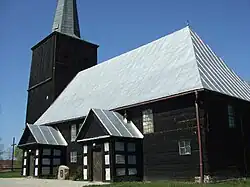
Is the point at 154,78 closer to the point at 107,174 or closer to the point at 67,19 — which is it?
the point at 107,174

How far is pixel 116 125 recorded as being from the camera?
1902cm

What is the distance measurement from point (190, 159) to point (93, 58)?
70.0 ft

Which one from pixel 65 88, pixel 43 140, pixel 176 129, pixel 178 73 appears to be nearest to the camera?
pixel 176 129

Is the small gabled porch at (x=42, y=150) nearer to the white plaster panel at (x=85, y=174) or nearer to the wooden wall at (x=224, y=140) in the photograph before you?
the white plaster panel at (x=85, y=174)

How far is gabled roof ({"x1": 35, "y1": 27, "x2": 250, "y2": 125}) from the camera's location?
18.2 meters

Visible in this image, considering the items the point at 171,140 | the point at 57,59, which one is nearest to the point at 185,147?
the point at 171,140

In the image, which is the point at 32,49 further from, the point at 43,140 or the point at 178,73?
the point at 178,73

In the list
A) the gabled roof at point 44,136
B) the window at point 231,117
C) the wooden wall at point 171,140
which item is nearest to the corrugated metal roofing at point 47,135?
the gabled roof at point 44,136

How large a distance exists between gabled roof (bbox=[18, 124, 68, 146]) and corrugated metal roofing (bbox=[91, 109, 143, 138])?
7130 millimetres

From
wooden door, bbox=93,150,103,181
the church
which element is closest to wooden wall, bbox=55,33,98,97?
the church

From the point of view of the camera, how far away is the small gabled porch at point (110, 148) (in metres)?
18.0

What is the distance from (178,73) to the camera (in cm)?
1902

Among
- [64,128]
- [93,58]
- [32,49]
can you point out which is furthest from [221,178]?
[32,49]

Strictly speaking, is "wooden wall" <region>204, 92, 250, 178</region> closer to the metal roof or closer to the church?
the church
